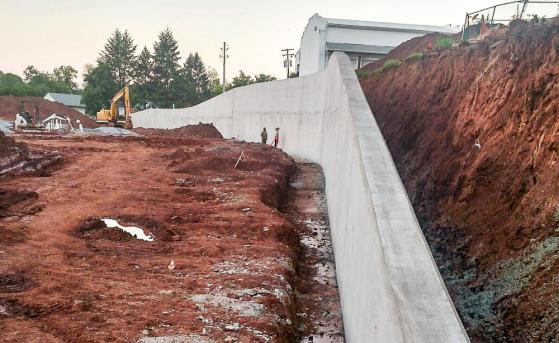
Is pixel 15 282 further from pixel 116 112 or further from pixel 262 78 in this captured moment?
pixel 262 78

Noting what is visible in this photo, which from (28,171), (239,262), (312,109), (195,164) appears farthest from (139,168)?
(239,262)

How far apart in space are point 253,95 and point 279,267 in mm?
17104

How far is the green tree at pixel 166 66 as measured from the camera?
70000 millimetres

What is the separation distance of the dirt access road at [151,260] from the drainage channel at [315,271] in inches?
3.0

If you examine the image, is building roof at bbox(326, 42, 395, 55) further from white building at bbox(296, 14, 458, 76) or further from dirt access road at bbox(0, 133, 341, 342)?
dirt access road at bbox(0, 133, 341, 342)

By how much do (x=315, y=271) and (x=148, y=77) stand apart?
7425 cm

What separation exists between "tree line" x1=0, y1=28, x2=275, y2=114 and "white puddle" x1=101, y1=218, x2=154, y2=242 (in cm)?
5690

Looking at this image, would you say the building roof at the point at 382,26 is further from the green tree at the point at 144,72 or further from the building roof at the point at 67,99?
the building roof at the point at 67,99

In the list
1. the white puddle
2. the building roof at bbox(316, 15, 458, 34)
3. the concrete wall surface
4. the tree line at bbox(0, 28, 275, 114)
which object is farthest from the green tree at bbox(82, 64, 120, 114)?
the concrete wall surface

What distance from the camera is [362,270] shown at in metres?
4.40

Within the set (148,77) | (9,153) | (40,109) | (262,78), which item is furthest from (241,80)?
(9,153)

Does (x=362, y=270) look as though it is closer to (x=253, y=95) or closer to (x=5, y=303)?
(x=5, y=303)

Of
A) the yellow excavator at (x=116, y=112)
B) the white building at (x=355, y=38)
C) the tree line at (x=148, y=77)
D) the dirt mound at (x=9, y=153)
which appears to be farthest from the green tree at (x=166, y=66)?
the dirt mound at (x=9, y=153)

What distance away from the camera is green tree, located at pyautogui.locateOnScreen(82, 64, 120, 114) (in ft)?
206
